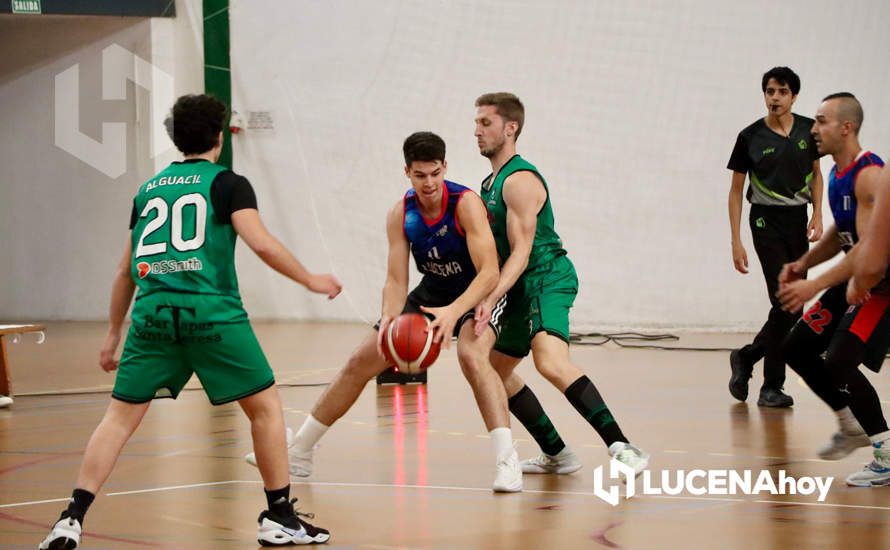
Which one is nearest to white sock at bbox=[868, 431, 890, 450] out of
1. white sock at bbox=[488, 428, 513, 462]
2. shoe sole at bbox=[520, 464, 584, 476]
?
shoe sole at bbox=[520, 464, 584, 476]

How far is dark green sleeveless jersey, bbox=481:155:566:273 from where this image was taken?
18.5ft

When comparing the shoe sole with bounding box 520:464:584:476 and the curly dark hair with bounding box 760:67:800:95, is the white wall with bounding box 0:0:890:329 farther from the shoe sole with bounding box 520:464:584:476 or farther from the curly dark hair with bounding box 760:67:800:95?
the shoe sole with bounding box 520:464:584:476

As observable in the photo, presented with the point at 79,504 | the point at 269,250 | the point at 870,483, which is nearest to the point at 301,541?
the point at 79,504

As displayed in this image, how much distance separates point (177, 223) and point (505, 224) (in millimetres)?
1880

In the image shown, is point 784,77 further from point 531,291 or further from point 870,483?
point 870,483

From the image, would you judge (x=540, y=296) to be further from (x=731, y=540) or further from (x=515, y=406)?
(x=731, y=540)

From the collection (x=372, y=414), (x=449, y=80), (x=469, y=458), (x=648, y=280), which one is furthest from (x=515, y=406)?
(x=449, y=80)

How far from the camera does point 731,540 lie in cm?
424

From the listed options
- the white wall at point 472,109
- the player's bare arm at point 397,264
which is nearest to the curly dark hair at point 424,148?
the player's bare arm at point 397,264

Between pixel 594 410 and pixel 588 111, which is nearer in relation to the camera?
pixel 594 410

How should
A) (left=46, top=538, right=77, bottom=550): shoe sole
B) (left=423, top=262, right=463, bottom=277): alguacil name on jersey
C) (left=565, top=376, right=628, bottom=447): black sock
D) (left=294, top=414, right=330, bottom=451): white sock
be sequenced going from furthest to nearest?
(left=294, top=414, right=330, bottom=451): white sock → (left=423, top=262, right=463, bottom=277): alguacil name on jersey → (left=565, top=376, right=628, bottom=447): black sock → (left=46, top=538, right=77, bottom=550): shoe sole

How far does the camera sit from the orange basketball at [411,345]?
5082 millimetres

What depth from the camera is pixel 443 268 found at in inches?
216

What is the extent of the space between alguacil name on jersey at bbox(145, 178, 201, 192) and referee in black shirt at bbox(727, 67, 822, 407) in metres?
4.57
